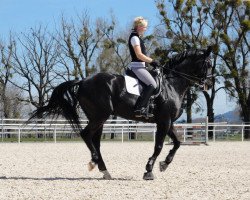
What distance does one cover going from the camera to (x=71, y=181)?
951 centimetres

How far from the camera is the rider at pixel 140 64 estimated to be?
10.3m

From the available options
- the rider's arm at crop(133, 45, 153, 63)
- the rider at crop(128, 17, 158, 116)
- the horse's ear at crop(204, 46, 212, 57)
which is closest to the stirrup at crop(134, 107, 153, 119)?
the rider at crop(128, 17, 158, 116)

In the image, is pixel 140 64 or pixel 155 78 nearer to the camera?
pixel 140 64

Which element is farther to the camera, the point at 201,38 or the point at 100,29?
the point at 100,29

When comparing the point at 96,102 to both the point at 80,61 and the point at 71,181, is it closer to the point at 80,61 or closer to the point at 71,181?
the point at 71,181

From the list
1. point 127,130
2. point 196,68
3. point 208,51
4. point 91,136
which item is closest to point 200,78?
point 196,68

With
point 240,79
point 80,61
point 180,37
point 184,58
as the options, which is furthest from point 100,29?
point 184,58

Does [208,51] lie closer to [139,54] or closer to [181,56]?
[181,56]

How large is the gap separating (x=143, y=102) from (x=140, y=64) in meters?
0.73

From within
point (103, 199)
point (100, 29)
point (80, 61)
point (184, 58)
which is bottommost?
point (103, 199)

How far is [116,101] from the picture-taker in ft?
34.3

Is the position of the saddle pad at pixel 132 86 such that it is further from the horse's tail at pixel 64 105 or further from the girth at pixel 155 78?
the horse's tail at pixel 64 105

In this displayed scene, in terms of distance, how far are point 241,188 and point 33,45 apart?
42046 millimetres

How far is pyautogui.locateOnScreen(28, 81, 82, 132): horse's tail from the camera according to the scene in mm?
10781
